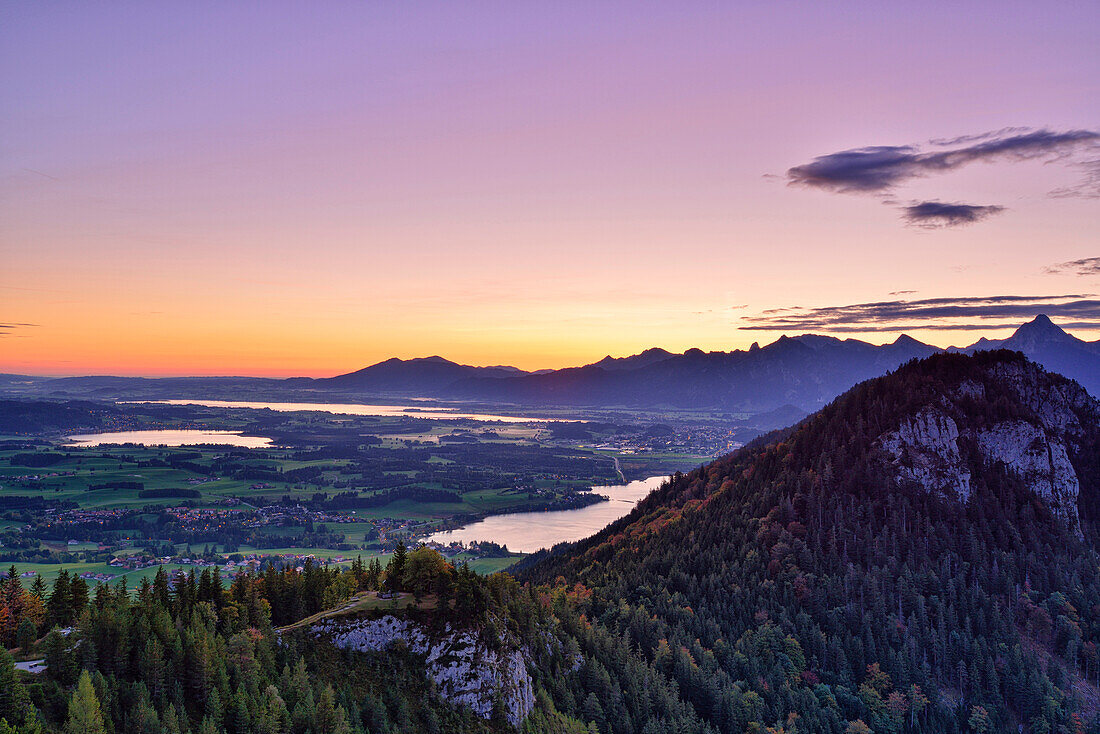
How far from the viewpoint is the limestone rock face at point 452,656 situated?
9150 centimetres

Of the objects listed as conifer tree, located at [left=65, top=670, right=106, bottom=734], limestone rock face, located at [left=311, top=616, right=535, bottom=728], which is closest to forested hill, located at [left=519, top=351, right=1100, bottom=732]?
limestone rock face, located at [left=311, top=616, right=535, bottom=728]

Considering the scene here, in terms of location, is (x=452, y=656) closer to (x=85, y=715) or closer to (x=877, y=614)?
(x=85, y=715)

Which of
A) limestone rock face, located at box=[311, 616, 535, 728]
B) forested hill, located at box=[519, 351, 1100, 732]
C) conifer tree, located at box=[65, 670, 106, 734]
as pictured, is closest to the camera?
conifer tree, located at box=[65, 670, 106, 734]

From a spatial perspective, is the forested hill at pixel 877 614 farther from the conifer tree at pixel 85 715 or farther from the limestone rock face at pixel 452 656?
the conifer tree at pixel 85 715

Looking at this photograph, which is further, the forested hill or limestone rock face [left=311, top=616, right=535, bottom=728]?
the forested hill

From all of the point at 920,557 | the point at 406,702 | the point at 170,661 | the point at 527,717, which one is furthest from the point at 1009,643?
the point at 170,661

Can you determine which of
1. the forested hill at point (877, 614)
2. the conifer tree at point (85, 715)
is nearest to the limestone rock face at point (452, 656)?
the conifer tree at point (85, 715)

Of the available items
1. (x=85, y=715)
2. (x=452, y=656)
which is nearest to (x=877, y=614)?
(x=452, y=656)

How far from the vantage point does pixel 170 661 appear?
253 ft

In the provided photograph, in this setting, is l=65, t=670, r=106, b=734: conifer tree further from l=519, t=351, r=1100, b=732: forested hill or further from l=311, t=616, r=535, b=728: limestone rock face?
l=519, t=351, r=1100, b=732: forested hill

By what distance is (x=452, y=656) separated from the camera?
9444cm

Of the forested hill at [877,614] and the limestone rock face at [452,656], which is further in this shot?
the forested hill at [877,614]

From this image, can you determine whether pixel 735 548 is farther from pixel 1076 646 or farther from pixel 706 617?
pixel 1076 646

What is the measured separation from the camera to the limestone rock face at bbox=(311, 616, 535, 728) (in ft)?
300
